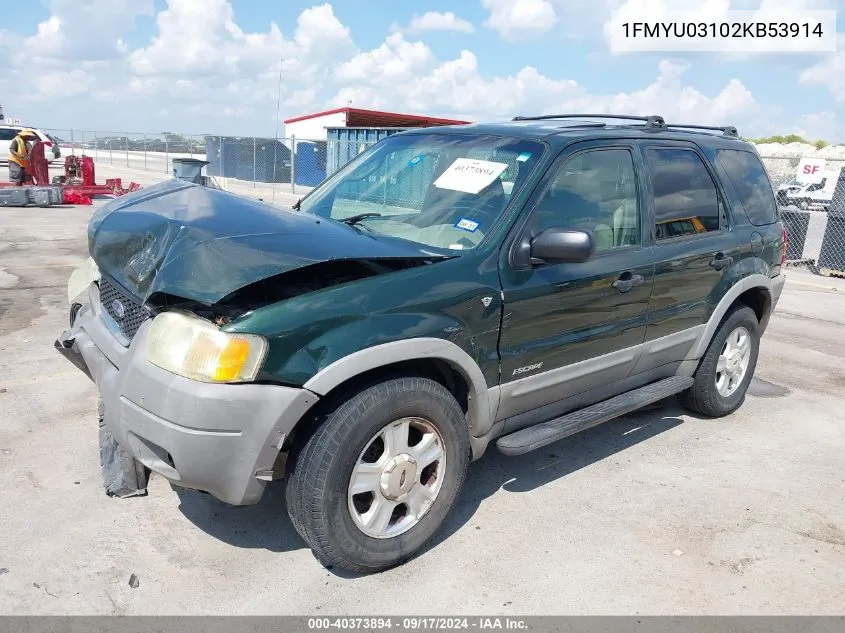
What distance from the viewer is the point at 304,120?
30984 millimetres

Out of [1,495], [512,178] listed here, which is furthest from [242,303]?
[1,495]

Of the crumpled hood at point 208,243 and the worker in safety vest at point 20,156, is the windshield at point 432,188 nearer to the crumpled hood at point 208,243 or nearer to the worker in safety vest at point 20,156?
the crumpled hood at point 208,243

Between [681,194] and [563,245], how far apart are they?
153 centimetres

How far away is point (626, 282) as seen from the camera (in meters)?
3.87

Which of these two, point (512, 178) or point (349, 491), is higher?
point (512, 178)

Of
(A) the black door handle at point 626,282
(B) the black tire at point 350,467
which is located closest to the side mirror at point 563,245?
(A) the black door handle at point 626,282

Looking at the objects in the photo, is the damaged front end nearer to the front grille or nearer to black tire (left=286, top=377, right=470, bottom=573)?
the front grille

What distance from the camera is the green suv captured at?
2680 mm

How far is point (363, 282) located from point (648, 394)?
2164 millimetres

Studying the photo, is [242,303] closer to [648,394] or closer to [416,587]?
[416,587]

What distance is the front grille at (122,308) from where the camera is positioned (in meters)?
3.01

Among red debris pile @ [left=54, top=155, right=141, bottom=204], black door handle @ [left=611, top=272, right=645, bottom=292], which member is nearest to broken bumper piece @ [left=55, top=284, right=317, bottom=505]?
black door handle @ [left=611, top=272, right=645, bottom=292]
